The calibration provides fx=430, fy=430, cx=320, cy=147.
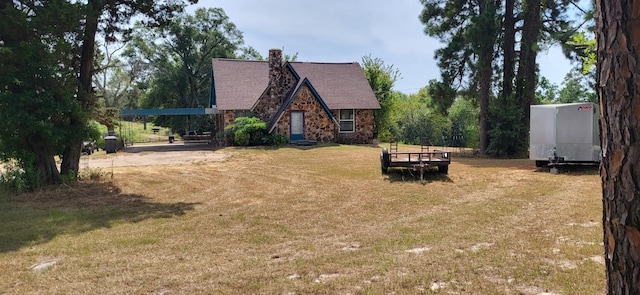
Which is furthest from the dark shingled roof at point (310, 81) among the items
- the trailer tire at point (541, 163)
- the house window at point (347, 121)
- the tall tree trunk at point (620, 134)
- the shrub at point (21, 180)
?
the tall tree trunk at point (620, 134)

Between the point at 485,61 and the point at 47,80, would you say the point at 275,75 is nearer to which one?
the point at 485,61

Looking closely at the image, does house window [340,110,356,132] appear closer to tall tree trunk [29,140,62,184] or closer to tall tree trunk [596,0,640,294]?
tall tree trunk [29,140,62,184]

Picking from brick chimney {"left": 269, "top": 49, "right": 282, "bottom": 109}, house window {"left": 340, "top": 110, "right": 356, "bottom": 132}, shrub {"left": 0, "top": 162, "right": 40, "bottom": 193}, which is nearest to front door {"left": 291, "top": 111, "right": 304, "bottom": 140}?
brick chimney {"left": 269, "top": 49, "right": 282, "bottom": 109}

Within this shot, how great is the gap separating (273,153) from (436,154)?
9.37 m

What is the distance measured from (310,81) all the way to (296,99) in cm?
422

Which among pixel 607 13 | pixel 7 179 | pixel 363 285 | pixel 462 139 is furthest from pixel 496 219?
pixel 462 139

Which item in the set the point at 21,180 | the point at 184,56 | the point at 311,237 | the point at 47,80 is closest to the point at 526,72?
the point at 311,237

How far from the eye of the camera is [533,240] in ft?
18.9

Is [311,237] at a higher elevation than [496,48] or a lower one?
lower

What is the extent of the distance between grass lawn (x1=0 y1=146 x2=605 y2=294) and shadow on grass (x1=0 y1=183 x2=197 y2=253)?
0.03 m

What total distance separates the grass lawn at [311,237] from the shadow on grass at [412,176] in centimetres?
16

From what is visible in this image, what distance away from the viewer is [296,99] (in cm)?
2552

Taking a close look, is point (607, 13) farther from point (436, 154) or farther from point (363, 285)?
point (436, 154)

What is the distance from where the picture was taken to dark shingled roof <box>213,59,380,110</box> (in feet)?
87.7
